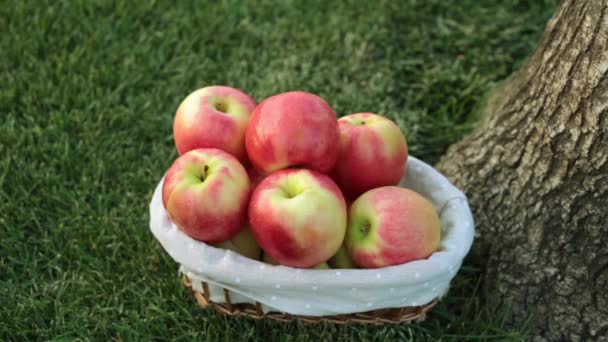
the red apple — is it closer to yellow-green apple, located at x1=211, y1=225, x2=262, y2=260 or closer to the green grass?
yellow-green apple, located at x1=211, y1=225, x2=262, y2=260

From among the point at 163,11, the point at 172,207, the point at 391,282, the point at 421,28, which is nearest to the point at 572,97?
the point at 391,282

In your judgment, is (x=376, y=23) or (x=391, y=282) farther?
(x=376, y=23)

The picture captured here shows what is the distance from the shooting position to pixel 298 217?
1.46m

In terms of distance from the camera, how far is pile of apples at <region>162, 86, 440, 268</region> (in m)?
1.50

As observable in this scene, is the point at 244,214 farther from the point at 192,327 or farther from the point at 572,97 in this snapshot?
the point at 572,97

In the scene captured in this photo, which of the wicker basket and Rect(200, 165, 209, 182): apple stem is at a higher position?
Rect(200, 165, 209, 182): apple stem

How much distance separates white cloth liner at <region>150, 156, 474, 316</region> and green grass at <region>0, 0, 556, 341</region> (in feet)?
0.62

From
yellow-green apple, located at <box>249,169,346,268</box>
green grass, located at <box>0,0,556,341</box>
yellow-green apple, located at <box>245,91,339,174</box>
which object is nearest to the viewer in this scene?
yellow-green apple, located at <box>249,169,346,268</box>

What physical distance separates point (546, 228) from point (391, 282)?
52 centimetres

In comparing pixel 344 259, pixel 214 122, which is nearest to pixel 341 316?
pixel 344 259

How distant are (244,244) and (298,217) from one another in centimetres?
25

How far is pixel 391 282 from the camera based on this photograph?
151cm

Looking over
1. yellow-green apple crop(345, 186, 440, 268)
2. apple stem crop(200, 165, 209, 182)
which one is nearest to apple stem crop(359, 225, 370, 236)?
yellow-green apple crop(345, 186, 440, 268)

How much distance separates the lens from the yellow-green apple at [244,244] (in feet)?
5.38
